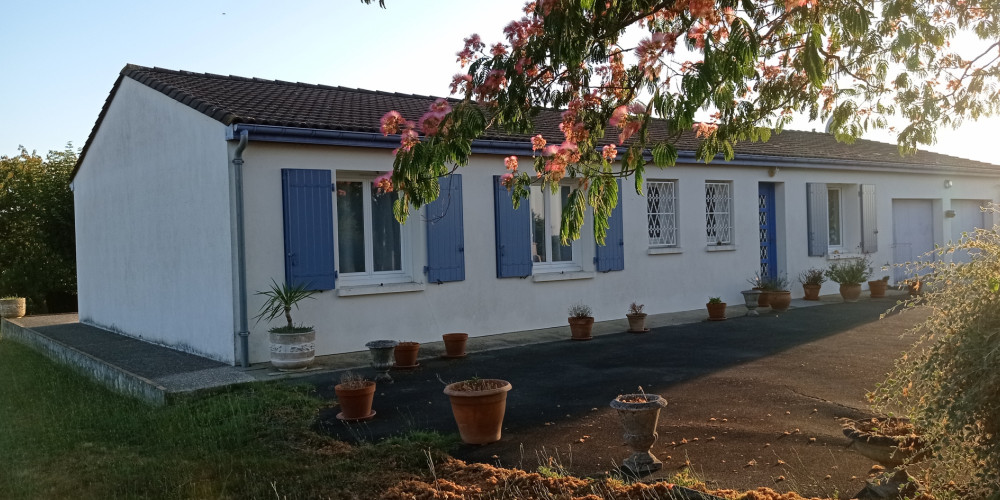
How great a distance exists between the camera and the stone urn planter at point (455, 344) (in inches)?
372

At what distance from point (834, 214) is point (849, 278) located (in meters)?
2.49

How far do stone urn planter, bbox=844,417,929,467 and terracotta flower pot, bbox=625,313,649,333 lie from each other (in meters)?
6.69

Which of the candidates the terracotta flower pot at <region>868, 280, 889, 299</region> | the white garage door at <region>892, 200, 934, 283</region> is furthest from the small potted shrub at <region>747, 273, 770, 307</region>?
the white garage door at <region>892, 200, 934, 283</region>

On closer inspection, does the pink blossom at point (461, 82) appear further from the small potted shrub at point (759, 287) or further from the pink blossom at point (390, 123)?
the small potted shrub at point (759, 287)

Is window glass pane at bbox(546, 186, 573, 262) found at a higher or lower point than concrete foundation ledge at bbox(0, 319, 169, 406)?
higher

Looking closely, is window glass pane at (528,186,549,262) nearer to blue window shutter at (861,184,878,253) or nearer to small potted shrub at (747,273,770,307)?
small potted shrub at (747,273,770,307)

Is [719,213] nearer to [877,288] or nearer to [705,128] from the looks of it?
[877,288]

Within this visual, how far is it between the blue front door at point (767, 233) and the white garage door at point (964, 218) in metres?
6.93

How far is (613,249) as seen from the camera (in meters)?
12.5

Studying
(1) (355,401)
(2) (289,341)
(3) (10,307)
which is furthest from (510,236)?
(3) (10,307)

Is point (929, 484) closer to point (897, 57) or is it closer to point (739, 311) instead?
point (897, 57)

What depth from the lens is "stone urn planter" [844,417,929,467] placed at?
409 centimetres

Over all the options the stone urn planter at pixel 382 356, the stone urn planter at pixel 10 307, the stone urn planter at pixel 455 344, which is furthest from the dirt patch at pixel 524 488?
the stone urn planter at pixel 10 307

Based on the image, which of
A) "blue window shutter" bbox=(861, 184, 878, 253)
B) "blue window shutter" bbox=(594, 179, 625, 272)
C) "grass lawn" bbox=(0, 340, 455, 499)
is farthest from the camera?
"blue window shutter" bbox=(861, 184, 878, 253)
